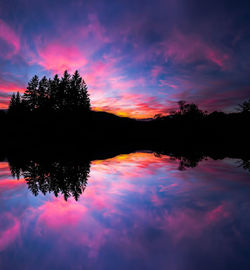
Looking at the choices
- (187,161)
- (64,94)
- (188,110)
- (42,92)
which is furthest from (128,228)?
(188,110)

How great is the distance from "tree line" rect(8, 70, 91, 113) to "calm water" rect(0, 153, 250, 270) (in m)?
42.1

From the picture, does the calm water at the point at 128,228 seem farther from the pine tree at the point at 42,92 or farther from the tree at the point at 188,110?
the tree at the point at 188,110

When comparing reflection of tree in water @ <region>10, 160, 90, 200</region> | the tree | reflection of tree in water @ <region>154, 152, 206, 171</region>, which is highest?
the tree

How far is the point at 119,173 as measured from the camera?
813 cm

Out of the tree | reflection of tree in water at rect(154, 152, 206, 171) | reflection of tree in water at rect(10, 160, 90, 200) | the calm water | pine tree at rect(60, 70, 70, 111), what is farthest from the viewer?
the tree

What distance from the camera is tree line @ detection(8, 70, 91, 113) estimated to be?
1777 inches

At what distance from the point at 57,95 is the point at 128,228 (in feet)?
158

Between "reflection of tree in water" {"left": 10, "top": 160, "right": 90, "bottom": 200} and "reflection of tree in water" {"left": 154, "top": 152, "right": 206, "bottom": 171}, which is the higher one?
"reflection of tree in water" {"left": 10, "top": 160, "right": 90, "bottom": 200}

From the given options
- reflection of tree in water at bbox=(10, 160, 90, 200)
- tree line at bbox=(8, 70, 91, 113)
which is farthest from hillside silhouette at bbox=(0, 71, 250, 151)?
reflection of tree in water at bbox=(10, 160, 90, 200)

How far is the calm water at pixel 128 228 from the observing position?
101 inches

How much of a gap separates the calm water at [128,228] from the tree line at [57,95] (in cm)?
4214

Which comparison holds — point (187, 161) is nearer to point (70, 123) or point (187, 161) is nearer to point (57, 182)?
point (57, 182)

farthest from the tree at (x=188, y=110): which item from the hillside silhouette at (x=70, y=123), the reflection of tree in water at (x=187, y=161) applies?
the reflection of tree in water at (x=187, y=161)

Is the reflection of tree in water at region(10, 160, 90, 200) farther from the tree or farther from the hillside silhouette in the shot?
the tree
